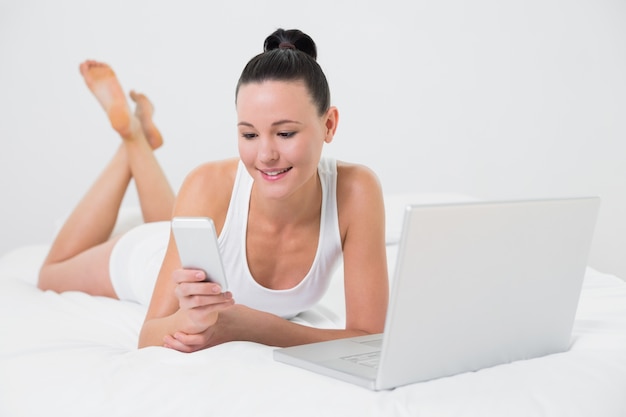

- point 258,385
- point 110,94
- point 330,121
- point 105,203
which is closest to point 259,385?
point 258,385

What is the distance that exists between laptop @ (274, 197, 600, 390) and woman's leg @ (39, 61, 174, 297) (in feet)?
4.70

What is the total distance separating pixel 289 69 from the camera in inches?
72.6

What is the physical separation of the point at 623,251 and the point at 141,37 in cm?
273

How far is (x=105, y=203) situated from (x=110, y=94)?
0.50 m

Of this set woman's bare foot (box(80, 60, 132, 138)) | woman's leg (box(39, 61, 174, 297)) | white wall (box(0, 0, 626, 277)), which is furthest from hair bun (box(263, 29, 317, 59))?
white wall (box(0, 0, 626, 277))

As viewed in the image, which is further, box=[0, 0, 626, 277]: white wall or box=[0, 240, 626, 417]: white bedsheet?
box=[0, 0, 626, 277]: white wall

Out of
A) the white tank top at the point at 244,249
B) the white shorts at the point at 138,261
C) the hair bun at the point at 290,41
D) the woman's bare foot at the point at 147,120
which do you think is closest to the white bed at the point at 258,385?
the white tank top at the point at 244,249

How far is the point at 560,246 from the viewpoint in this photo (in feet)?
5.00

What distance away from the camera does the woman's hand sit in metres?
1.50

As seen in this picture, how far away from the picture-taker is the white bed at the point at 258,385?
1.35 metres

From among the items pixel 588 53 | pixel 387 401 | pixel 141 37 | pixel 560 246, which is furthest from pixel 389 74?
pixel 387 401

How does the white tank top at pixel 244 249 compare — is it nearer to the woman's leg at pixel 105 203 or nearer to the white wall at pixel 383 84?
the woman's leg at pixel 105 203

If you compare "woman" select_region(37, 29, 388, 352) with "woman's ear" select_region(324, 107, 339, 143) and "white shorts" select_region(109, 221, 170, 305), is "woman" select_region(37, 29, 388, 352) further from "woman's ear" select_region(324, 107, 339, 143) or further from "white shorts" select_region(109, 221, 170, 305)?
"white shorts" select_region(109, 221, 170, 305)

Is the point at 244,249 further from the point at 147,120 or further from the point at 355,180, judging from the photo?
the point at 147,120
